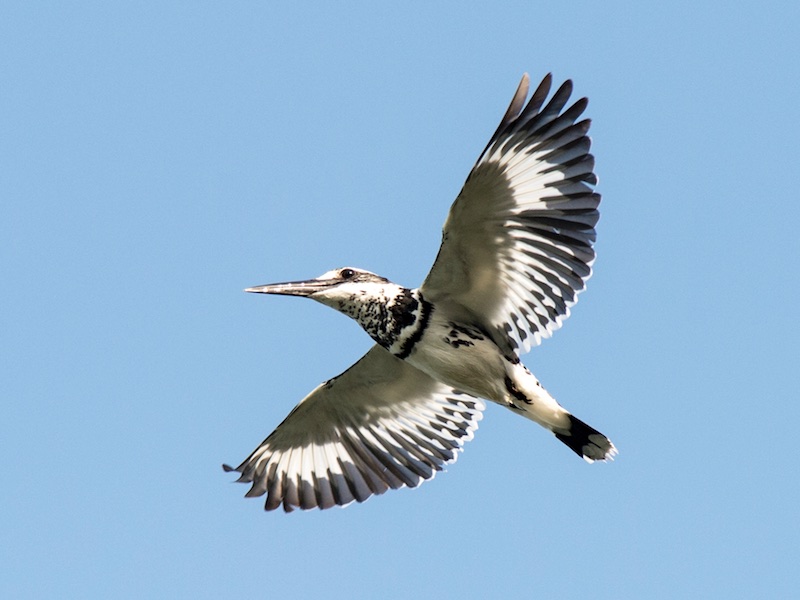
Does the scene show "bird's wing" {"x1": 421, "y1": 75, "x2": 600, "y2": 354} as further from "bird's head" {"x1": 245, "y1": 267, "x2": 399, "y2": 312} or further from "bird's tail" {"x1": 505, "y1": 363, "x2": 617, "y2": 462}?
"bird's head" {"x1": 245, "y1": 267, "x2": 399, "y2": 312}

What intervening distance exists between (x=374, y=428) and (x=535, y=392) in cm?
213

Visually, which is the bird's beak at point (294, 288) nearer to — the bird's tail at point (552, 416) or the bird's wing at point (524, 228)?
the bird's wing at point (524, 228)

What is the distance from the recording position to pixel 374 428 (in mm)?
10961

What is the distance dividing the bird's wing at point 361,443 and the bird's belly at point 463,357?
1279mm

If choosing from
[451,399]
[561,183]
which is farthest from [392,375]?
[561,183]

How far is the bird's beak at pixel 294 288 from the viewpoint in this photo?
973cm

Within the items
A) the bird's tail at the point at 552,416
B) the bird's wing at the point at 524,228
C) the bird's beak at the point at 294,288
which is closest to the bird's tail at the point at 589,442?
the bird's tail at the point at 552,416

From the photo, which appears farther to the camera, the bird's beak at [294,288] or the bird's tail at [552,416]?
the bird's beak at [294,288]

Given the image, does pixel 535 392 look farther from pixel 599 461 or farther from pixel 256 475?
pixel 256 475

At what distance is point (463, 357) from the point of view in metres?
9.32

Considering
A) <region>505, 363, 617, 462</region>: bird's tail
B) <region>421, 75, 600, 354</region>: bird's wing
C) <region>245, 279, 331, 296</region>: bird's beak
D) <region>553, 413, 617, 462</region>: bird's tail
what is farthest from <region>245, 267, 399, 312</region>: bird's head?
<region>553, 413, 617, 462</region>: bird's tail

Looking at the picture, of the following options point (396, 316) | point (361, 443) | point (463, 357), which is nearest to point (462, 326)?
point (463, 357)

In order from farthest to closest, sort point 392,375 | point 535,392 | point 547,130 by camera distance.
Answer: point 392,375 → point 535,392 → point 547,130

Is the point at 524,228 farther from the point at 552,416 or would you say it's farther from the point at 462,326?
the point at 552,416
